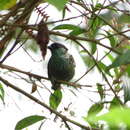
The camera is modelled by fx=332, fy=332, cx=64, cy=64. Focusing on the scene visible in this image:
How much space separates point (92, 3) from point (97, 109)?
1.82 feet

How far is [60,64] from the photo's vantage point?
3641 mm

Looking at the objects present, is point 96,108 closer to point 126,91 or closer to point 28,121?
point 28,121

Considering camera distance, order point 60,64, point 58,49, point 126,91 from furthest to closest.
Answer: point 58,49, point 60,64, point 126,91

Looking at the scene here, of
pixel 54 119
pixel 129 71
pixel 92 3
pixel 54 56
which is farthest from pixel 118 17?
pixel 54 56

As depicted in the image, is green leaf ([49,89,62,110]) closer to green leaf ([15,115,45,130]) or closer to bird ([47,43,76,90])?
green leaf ([15,115,45,130])

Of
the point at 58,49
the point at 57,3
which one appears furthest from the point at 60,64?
the point at 57,3

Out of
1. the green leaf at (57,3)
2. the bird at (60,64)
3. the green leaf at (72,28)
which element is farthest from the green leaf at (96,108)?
the bird at (60,64)

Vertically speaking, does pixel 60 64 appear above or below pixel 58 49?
below

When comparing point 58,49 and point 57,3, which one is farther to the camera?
point 58,49

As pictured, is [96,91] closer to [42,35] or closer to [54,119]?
[54,119]

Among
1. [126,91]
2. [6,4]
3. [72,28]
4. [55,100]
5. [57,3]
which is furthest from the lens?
[55,100]

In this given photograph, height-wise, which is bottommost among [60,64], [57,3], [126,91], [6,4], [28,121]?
[28,121]

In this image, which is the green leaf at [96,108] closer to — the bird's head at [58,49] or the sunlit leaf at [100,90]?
the sunlit leaf at [100,90]

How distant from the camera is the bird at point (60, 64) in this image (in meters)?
3.50
